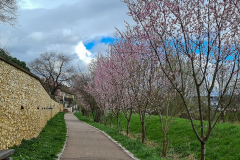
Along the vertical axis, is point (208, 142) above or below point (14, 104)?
below

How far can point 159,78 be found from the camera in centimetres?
1241

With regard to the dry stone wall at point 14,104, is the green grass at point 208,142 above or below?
below

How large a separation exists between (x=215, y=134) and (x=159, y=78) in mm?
6023

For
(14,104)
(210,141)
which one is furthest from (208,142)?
(14,104)

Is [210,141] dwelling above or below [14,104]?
below

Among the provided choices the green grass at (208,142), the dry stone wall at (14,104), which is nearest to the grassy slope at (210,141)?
the green grass at (208,142)

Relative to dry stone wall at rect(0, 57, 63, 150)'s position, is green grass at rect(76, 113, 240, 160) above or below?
below

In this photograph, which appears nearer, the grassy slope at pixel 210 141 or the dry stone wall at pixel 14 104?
the dry stone wall at pixel 14 104

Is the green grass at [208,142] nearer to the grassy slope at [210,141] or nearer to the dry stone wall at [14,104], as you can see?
the grassy slope at [210,141]

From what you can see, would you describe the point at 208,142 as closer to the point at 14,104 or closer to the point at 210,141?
the point at 210,141

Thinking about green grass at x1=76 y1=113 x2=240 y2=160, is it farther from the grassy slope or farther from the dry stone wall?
the dry stone wall

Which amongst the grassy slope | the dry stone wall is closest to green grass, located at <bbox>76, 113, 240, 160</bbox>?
the grassy slope

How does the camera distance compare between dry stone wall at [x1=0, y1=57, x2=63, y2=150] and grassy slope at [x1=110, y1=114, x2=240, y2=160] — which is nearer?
dry stone wall at [x1=0, y1=57, x2=63, y2=150]

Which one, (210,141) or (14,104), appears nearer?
(14,104)
